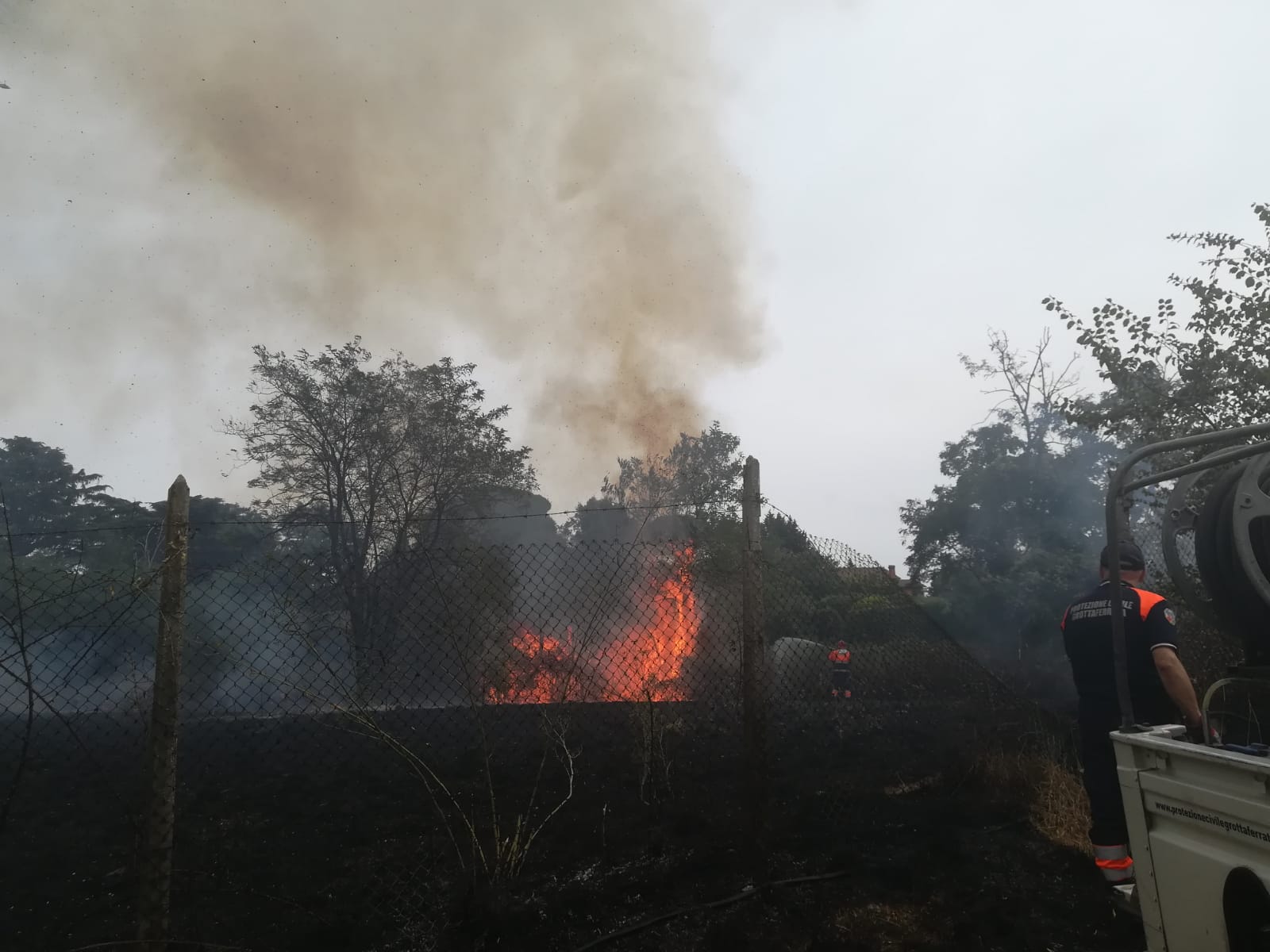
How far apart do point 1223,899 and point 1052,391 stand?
28397 mm

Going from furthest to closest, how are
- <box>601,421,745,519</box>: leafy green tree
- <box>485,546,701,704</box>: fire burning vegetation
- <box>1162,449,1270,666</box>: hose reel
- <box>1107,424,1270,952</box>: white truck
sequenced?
<box>601,421,745,519</box>: leafy green tree
<box>485,546,701,704</box>: fire burning vegetation
<box>1162,449,1270,666</box>: hose reel
<box>1107,424,1270,952</box>: white truck

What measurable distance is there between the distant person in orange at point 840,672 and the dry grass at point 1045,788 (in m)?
5.19

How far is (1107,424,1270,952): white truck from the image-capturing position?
2057 millimetres

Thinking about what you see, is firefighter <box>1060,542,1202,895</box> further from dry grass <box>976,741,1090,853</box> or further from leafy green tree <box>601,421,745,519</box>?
leafy green tree <box>601,421,745,519</box>

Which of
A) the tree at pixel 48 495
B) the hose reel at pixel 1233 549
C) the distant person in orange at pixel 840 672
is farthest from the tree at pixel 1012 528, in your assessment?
the tree at pixel 48 495

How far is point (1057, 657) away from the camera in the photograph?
57.8 feet

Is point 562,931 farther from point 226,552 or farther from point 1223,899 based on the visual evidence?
point 226,552

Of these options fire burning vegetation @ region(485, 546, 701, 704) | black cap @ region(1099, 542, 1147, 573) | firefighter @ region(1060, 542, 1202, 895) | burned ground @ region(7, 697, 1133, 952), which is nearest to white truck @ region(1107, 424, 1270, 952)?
firefighter @ region(1060, 542, 1202, 895)

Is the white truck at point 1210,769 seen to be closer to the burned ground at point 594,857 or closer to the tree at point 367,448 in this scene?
the burned ground at point 594,857

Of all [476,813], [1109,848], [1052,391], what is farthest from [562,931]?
[1052,391]

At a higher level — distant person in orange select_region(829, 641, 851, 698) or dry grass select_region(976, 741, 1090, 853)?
distant person in orange select_region(829, 641, 851, 698)

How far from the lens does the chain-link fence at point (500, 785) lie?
3873mm

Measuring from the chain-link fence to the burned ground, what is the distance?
0.03 meters

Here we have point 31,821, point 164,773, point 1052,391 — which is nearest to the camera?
point 164,773
